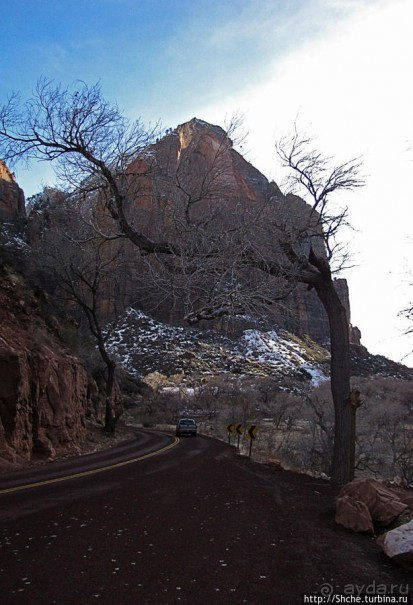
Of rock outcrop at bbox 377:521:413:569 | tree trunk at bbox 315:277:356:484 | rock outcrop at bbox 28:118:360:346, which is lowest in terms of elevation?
rock outcrop at bbox 377:521:413:569

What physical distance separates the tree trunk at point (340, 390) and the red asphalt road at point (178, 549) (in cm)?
140

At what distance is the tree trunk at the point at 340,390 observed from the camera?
10.8 metres

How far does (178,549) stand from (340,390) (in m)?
6.45

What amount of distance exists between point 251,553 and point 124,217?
7458 mm

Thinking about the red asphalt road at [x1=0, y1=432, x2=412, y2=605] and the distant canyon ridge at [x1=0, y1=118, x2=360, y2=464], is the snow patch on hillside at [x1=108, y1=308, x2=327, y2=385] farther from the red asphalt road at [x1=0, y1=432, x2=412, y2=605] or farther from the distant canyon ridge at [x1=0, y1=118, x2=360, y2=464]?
the red asphalt road at [x1=0, y1=432, x2=412, y2=605]

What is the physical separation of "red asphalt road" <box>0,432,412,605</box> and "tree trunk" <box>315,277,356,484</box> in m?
1.40

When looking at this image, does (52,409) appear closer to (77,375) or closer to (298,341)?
(77,375)

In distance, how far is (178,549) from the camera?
214 inches

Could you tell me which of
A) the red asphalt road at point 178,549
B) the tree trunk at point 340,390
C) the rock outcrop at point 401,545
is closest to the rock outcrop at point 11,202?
the tree trunk at point 340,390

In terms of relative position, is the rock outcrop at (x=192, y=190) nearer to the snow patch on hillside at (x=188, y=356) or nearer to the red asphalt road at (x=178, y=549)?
the red asphalt road at (x=178, y=549)

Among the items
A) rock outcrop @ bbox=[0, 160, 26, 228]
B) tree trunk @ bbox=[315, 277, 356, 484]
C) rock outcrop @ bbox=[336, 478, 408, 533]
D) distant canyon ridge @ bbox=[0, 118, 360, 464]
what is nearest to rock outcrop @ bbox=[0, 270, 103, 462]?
distant canyon ridge @ bbox=[0, 118, 360, 464]

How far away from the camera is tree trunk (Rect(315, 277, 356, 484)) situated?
10.8m

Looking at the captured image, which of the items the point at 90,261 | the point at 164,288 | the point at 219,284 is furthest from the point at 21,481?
the point at 90,261

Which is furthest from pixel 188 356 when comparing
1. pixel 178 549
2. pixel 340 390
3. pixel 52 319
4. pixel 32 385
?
pixel 178 549
